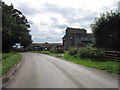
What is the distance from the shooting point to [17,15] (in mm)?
77562

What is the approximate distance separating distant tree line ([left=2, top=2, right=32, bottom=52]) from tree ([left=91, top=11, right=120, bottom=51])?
1930cm

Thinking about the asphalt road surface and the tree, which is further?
the tree

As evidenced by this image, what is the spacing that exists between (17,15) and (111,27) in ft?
188

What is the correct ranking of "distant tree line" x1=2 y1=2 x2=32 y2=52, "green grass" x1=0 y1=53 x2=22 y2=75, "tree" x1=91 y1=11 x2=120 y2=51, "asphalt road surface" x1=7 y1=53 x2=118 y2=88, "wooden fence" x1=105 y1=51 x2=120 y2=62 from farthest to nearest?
"distant tree line" x1=2 y1=2 x2=32 y2=52, "tree" x1=91 y1=11 x2=120 y2=51, "wooden fence" x1=105 y1=51 x2=120 y2=62, "green grass" x1=0 y1=53 x2=22 y2=75, "asphalt road surface" x1=7 y1=53 x2=118 y2=88

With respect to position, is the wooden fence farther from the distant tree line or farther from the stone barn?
the stone barn

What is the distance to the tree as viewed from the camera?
28011 millimetres

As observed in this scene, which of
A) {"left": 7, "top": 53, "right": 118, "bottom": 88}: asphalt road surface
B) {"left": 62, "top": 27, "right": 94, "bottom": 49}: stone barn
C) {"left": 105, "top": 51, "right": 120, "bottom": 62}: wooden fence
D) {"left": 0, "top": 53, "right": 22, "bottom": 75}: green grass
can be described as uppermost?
{"left": 62, "top": 27, "right": 94, "bottom": 49}: stone barn

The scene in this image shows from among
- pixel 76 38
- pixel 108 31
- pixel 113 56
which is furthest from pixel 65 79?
pixel 76 38

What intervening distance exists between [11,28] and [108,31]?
90.5 ft

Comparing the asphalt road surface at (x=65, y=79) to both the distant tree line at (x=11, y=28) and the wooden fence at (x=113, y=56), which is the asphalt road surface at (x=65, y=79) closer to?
the wooden fence at (x=113, y=56)

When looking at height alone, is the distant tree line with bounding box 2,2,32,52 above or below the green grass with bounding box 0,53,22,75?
above

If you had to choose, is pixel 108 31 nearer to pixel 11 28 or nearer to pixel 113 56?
pixel 113 56

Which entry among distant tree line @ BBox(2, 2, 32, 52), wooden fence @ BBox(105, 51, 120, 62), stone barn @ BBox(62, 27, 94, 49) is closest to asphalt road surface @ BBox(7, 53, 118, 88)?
wooden fence @ BBox(105, 51, 120, 62)

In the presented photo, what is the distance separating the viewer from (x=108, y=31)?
29.0 meters
